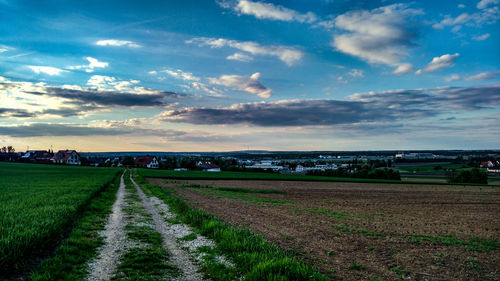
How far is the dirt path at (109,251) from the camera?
26.3 ft

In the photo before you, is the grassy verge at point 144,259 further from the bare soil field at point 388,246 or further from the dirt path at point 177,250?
the bare soil field at point 388,246

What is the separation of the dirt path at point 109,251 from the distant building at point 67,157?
157m

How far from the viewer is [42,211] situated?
1441 centimetres

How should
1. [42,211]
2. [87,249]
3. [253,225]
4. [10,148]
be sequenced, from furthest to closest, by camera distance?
[10,148]
[253,225]
[42,211]
[87,249]

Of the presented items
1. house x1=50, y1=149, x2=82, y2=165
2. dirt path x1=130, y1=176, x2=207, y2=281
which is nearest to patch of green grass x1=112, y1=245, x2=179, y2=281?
dirt path x1=130, y1=176, x2=207, y2=281

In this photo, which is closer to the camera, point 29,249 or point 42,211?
point 29,249

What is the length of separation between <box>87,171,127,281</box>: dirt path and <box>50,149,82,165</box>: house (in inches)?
6173

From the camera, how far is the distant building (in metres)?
149

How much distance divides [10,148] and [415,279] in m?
232

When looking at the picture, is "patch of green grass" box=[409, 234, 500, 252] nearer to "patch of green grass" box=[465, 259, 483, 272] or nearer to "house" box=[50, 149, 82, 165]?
"patch of green grass" box=[465, 259, 483, 272]

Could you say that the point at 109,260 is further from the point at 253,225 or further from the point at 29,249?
the point at 253,225

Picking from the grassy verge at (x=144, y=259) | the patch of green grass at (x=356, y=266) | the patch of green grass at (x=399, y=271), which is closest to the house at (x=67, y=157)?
the grassy verge at (x=144, y=259)

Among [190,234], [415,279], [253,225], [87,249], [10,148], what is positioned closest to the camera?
[415,279]

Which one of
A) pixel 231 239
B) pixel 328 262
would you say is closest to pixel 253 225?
pixel 231 239
